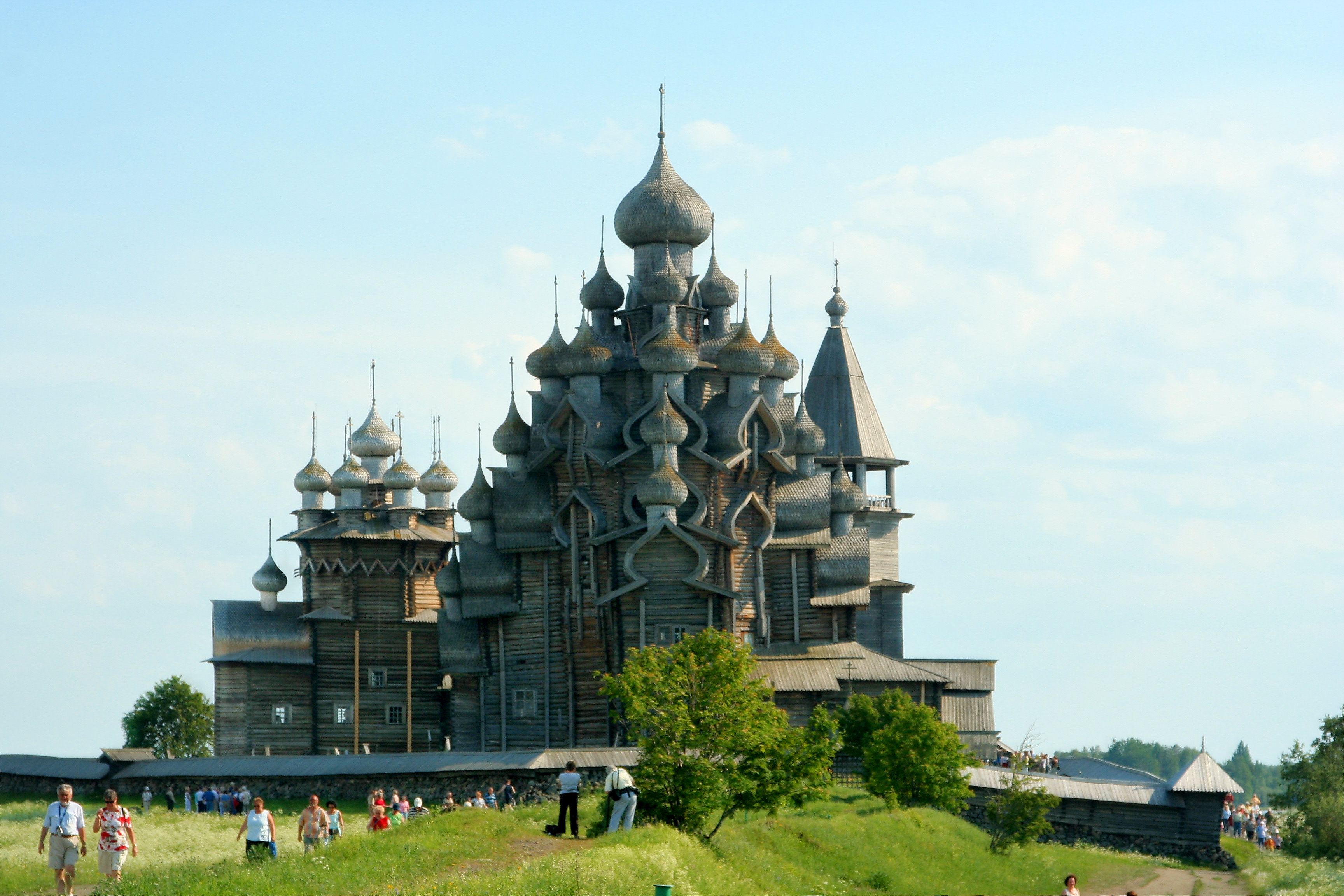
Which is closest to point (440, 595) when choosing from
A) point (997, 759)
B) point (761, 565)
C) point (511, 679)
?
point (511, 679)

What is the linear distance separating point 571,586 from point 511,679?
3783 millimetres

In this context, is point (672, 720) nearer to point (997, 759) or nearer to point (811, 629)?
point (811, 629)

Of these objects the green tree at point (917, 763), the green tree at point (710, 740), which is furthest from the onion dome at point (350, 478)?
the green tree at point (710, 740)

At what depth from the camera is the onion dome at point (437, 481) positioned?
2389 inches

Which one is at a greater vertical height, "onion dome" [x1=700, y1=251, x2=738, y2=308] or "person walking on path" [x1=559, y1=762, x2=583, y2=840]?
"onion dome" [x1=700, y1=251, x2=738, y2=308]

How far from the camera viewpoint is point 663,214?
5350 cm

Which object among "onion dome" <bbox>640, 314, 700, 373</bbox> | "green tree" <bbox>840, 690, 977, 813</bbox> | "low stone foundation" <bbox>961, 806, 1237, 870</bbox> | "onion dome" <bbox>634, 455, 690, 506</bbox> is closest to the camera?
"green tree" <bbox>840, 690, 977, 813</bbox>

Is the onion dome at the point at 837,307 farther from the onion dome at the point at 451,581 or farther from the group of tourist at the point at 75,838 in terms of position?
the group of tourist at the point at 75,838

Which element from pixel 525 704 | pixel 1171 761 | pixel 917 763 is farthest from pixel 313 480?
pixel 1171 761

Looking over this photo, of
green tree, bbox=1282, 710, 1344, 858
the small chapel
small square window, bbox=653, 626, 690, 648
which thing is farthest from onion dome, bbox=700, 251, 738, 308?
green tree, bbox=1282, 710, 1344, 858

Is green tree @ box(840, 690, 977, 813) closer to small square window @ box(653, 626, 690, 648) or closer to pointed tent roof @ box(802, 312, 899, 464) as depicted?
small square window @ box(653, 626, 690, 648)

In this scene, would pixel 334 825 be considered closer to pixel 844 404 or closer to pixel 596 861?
pixel 596 861

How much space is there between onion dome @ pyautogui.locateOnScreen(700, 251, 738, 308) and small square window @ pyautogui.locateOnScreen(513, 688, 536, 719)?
478 inches

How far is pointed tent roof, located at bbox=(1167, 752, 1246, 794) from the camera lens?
4444cm
